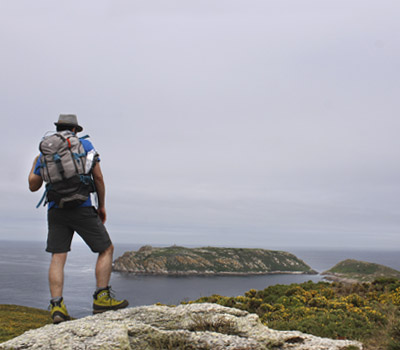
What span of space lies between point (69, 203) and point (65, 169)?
640 millimetres

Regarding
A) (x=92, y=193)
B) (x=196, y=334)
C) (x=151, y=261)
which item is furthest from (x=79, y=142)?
(x=151, y=261)

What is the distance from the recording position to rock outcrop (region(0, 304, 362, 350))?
506 cm

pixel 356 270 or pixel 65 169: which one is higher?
pixel 65 169

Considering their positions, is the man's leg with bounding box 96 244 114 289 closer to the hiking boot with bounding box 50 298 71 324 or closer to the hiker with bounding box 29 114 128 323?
the hiker with bounding box 29 114 128 323

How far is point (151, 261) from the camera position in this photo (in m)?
197

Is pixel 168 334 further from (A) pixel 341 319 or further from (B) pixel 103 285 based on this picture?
(A) pixel 341 319

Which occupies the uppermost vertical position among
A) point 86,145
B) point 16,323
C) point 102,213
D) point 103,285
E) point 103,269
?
point 86,145

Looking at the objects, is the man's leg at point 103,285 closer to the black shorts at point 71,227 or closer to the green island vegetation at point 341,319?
the black shorts at point 71,227

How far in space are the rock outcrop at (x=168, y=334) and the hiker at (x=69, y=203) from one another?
0.53 m

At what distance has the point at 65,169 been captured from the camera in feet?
17.6

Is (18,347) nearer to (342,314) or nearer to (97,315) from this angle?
(97,315)

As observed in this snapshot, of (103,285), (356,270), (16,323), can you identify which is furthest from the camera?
(356,270)

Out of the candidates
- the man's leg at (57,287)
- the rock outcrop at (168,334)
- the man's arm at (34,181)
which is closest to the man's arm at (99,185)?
the man's arm at (34,181)

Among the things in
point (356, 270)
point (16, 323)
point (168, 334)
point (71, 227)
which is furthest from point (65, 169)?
point (356, 270)
